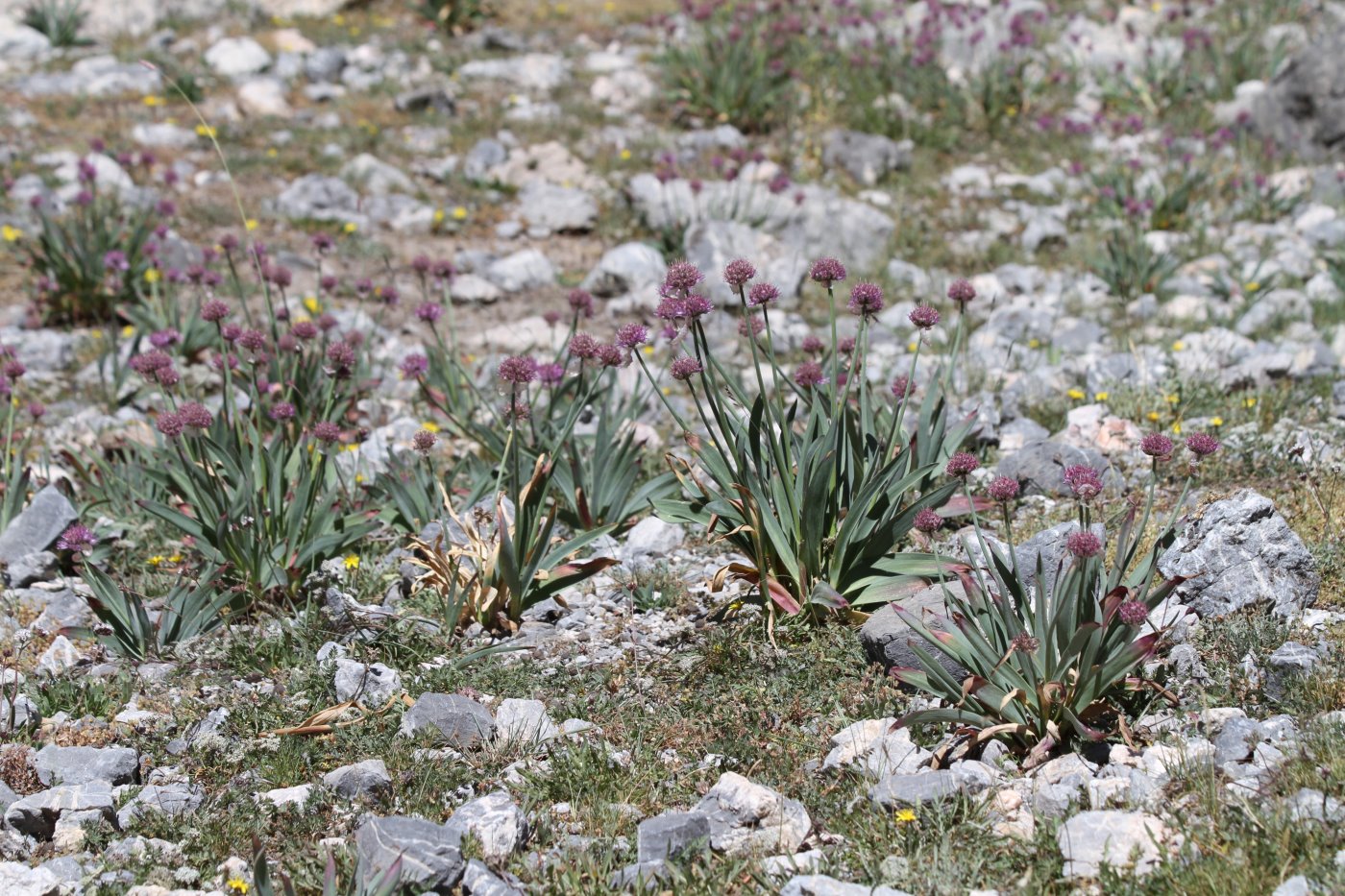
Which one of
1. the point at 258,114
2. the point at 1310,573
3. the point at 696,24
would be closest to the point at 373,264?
the point at 258,114

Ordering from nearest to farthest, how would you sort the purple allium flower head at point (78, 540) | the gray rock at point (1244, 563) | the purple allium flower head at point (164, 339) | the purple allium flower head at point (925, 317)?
1. the gray rock at point (1244, 563)
2. the purple allium flower head at point (925, 317)
3. the purple allium flower head at point (78, 540)
4. the purple allium flower head at point (164, 339)

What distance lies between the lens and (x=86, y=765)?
3863 mm

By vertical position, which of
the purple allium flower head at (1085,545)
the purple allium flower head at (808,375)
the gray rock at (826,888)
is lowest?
the gray rock at (826,888)

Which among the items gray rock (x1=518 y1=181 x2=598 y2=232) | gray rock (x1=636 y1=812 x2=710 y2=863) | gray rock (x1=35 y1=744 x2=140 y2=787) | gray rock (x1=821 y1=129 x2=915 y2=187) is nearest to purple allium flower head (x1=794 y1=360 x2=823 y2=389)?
gray rock (x1=636 y1=812 x2=710 y2=863)

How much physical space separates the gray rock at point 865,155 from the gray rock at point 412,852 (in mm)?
8187

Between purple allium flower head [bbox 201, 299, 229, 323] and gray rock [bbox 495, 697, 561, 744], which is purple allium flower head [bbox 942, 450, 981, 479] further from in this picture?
purple allium flower head [bbox 201, 299, 229, 323]

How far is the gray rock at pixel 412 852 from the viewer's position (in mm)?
3240

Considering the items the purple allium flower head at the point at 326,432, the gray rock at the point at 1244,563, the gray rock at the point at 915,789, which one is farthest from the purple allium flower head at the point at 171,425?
the gray rock at the point at 1244,563

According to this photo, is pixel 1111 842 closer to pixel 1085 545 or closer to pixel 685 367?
pixel 1085 545

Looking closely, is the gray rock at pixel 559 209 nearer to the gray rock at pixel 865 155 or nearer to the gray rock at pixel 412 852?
the gray rock at pixel 865 155

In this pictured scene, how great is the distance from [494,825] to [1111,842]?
1793mm

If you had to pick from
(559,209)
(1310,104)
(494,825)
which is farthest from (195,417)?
(1310,104)

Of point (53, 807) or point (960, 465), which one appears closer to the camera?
point (53, 807)

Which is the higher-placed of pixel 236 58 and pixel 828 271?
pixel 828 271
